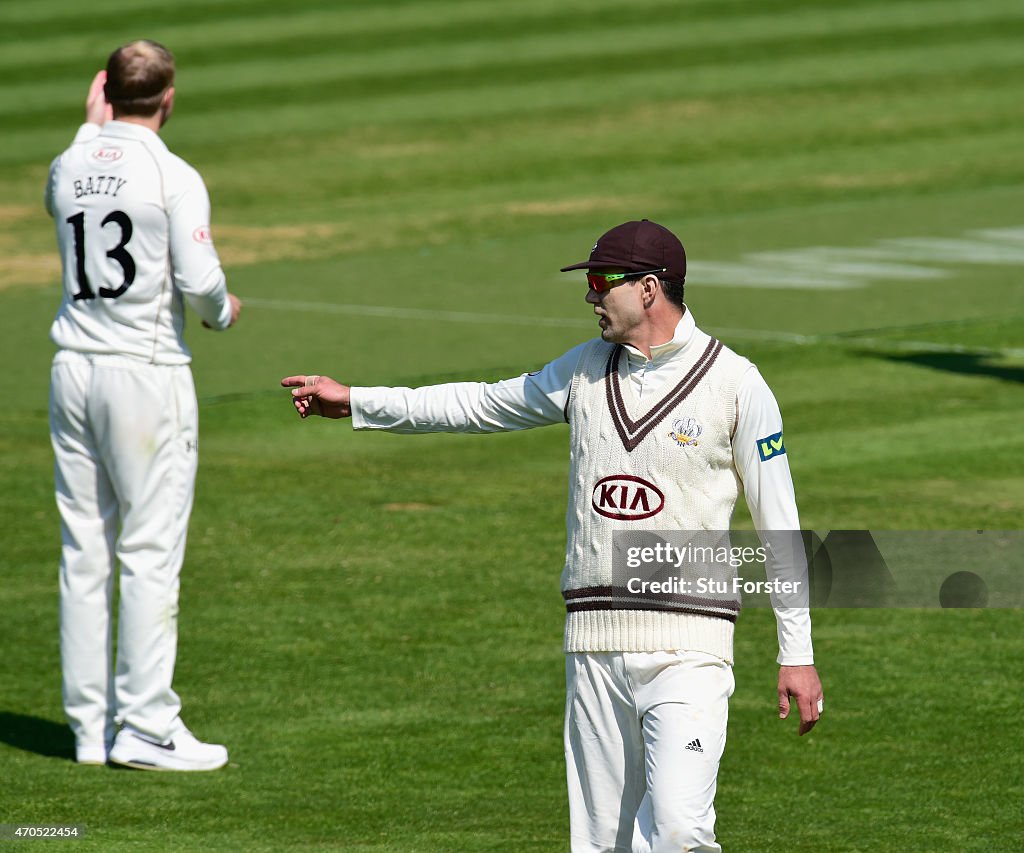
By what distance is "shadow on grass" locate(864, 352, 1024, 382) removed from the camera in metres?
15.7

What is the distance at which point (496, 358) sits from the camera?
16469 mm

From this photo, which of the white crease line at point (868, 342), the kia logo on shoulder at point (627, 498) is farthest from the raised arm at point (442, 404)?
the white crease line at point (868, 342)

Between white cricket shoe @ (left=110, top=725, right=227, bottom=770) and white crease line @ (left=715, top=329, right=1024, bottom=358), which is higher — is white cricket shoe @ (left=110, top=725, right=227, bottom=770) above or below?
below

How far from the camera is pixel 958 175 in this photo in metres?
28.0

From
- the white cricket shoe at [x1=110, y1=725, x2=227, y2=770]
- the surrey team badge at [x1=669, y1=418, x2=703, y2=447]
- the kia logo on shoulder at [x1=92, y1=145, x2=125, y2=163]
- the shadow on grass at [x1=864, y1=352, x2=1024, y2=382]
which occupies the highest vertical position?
the shadow on grass at [x1=864, y1=352, x2=1024, y2=382]

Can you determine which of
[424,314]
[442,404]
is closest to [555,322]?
[424,314]

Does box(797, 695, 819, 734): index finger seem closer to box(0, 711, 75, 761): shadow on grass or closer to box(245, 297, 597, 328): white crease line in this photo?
box(0, 711, 75, 761): shadow on grass

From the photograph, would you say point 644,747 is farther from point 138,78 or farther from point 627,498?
point 138,78

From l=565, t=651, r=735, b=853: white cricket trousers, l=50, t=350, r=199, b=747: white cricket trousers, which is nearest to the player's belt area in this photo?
l=565, t=651, r=735, b=853: white cricket trousers

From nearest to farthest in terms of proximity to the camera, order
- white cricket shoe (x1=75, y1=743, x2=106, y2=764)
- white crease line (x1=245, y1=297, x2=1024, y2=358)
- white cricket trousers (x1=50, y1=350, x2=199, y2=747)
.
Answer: white cricket trousers (x1=50, y1=350, x2=199, y2=747) < white cricket shoe (x1=75, y1=743, x2=106, y2=764) < white crease line (x1=245, y1=297, x2=1024, y2=358)

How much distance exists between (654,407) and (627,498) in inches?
9.7

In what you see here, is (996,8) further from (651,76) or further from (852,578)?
(852,578)

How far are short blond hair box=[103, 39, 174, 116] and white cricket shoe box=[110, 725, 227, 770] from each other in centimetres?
228

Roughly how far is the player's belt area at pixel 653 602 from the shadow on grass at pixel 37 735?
10.4 ft
